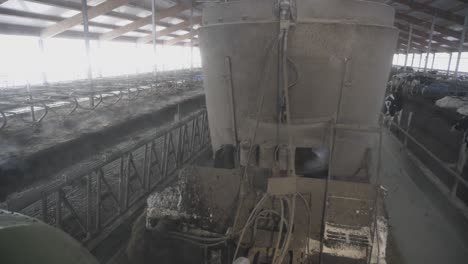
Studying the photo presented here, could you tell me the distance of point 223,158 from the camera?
3.47m

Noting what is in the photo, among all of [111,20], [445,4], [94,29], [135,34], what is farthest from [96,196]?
[135,34]

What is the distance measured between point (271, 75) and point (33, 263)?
217 cm

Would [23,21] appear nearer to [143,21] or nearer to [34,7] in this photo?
[34,7]

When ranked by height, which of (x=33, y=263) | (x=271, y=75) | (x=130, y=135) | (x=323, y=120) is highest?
(x=271, y=75)

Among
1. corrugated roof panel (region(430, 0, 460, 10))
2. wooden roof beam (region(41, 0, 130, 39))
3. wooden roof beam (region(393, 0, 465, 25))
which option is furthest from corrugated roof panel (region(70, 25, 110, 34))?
corrugated roof panel (region(430, 0, 460, 10))

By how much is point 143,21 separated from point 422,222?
15405mm

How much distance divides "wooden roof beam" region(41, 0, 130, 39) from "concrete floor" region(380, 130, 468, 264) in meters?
11.2

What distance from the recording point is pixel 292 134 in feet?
9.25

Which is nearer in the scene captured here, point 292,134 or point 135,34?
point 292,134

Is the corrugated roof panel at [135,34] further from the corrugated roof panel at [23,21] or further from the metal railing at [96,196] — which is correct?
the metal railing at [96,196]

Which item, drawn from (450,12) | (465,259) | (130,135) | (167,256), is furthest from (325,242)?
(450,12)

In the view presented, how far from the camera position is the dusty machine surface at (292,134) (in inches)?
97.6

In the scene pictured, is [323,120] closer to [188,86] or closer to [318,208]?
[318,208]

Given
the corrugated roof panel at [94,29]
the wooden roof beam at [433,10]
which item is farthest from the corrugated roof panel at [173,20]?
the wooden roof beam at [433,10]
